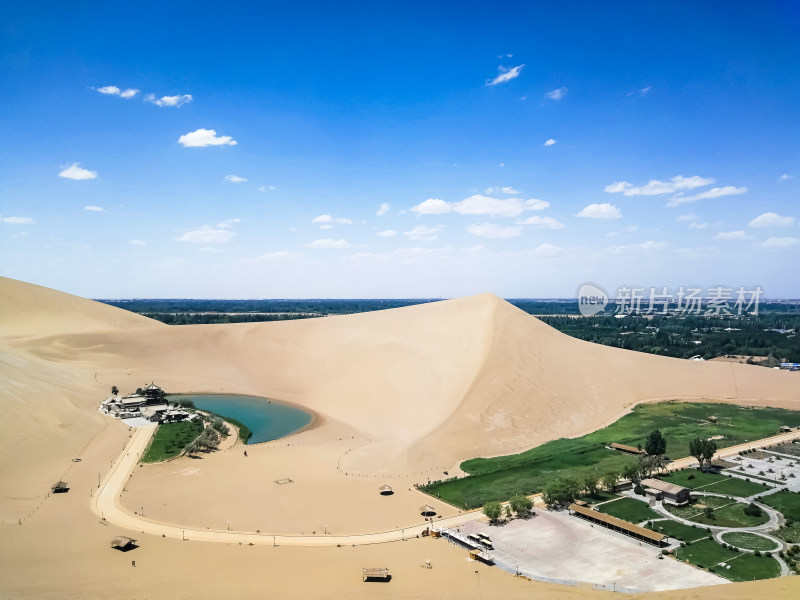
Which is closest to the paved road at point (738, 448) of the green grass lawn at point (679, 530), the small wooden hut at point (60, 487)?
the green grass lawn at point (679, 530)

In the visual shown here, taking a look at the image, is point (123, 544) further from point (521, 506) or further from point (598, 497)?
point (598, 497)

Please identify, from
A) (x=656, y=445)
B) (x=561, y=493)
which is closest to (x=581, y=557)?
(x=561, y=493)

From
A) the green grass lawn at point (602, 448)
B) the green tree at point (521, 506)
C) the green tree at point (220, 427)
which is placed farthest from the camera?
the green tree at point (220, 427)

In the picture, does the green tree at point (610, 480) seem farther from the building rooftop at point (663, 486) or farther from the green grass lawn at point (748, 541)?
the green grass lawn at point (748, 541)

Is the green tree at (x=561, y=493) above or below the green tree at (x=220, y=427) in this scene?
above

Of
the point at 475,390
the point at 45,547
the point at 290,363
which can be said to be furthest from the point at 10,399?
the point at 475,390

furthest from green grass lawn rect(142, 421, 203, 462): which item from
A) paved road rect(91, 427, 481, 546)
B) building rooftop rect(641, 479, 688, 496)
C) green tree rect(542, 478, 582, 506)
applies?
building rooftop rect(641, 479, 688, 496)
